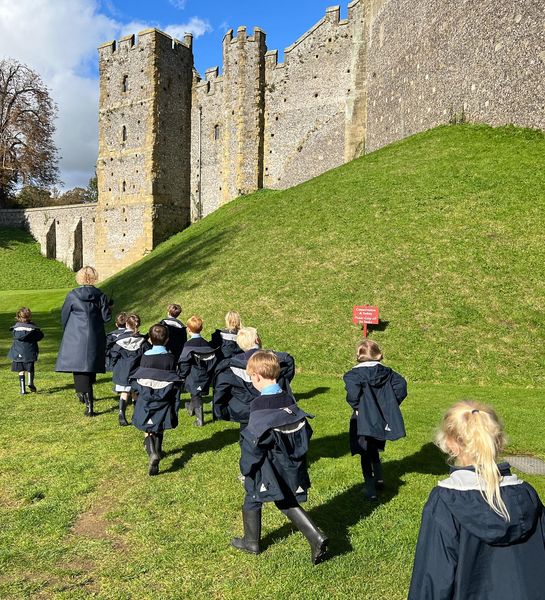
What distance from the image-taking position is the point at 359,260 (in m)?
14.6

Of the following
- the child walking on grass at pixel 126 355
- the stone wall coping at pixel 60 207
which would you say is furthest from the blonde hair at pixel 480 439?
the stone wall coping at pixel 60 207

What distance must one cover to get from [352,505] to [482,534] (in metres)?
2.85

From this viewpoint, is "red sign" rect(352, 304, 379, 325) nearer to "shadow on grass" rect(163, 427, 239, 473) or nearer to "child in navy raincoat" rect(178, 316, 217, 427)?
"child in navy raincoat" rect(178, 316, 217, 427)

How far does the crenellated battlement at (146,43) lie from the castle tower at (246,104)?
3.94 m

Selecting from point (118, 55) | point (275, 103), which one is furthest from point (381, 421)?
point (118, 55)

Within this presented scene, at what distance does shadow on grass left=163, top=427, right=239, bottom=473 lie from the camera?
6.05 meters

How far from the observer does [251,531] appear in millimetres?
4035

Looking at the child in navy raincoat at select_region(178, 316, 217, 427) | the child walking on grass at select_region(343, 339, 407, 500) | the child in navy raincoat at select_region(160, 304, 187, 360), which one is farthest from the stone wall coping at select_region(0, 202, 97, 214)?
the child walking on grass at select_region(343, 339, 407, 500)

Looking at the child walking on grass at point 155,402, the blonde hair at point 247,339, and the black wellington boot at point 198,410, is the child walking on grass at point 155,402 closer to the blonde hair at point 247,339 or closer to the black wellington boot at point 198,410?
the blonde hair at point 247,339

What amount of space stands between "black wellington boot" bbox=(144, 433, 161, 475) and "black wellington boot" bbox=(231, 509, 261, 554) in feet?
6.12

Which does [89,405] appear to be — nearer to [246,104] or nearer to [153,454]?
[153,454]

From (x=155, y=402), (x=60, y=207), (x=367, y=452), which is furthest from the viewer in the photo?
(x=60, y=207)

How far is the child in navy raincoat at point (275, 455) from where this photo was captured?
379cm

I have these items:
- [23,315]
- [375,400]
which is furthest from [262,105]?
[375,400]
